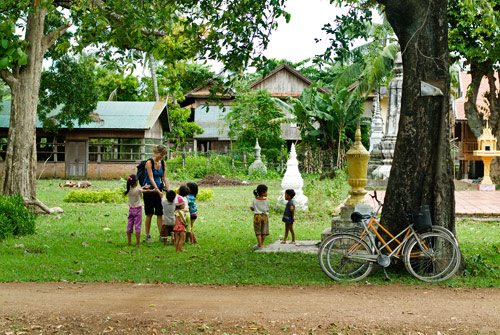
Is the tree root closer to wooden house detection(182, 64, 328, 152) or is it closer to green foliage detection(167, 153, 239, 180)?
green foliage detection(167, 153, 239, 180)

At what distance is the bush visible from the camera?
1097 centimetres

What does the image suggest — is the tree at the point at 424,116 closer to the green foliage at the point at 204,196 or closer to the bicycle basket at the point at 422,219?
the bicycle basket at the point at 422,219

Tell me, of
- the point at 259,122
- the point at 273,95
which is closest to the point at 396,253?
the point at 259,122

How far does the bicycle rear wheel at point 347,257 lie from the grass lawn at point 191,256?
0.56ft

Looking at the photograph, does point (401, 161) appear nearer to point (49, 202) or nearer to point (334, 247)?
point (334, 247)

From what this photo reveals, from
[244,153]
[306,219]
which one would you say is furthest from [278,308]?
[244,153]

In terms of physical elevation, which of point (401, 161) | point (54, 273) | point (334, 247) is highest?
point (401, 161)

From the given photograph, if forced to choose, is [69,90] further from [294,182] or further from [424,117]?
[424,117]

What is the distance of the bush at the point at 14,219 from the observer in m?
11.0

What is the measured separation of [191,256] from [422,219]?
12.3 feet

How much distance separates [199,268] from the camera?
A: 8102mm

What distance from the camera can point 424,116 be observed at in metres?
7.56

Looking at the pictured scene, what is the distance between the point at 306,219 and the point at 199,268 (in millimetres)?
6645

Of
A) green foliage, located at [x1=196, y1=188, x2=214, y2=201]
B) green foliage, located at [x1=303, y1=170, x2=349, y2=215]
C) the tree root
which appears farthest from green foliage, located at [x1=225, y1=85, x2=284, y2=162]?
the tree root
